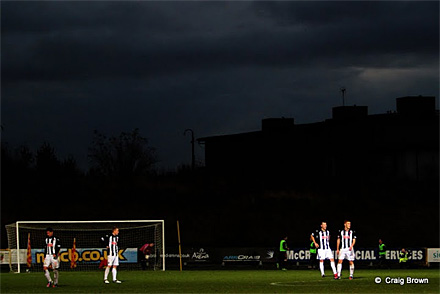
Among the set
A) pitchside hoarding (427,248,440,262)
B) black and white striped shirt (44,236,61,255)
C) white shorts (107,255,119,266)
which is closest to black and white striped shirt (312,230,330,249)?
white shorts (107,255,119,266)

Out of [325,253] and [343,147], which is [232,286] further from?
[343,147]

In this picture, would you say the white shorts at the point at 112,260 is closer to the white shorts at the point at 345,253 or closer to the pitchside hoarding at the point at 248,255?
the white shorts at the point at 345,253

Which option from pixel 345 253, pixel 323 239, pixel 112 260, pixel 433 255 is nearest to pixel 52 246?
pixel 112 260

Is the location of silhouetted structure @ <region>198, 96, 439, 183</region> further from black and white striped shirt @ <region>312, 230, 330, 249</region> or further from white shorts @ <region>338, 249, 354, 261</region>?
white shorts @ <region>338, 249, 354, 261</region>

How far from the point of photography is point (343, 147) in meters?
77.8

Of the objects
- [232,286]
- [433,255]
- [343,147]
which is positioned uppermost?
[343,147]

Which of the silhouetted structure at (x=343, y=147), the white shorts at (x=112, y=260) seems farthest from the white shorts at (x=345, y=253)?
the silhouetted structure at (x=343, y=147)

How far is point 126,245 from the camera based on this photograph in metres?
58.4

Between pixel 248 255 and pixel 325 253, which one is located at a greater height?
pixel 325 253

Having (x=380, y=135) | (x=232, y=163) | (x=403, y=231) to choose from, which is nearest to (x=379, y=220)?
(x=403, y=231)

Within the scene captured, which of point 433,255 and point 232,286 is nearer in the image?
point 232,286

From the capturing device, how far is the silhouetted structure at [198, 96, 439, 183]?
74812 mm

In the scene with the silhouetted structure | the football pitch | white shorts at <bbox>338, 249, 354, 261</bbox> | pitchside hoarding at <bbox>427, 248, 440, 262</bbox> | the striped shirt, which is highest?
the silhouetted structure

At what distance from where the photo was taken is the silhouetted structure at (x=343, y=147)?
7481 centimetres
